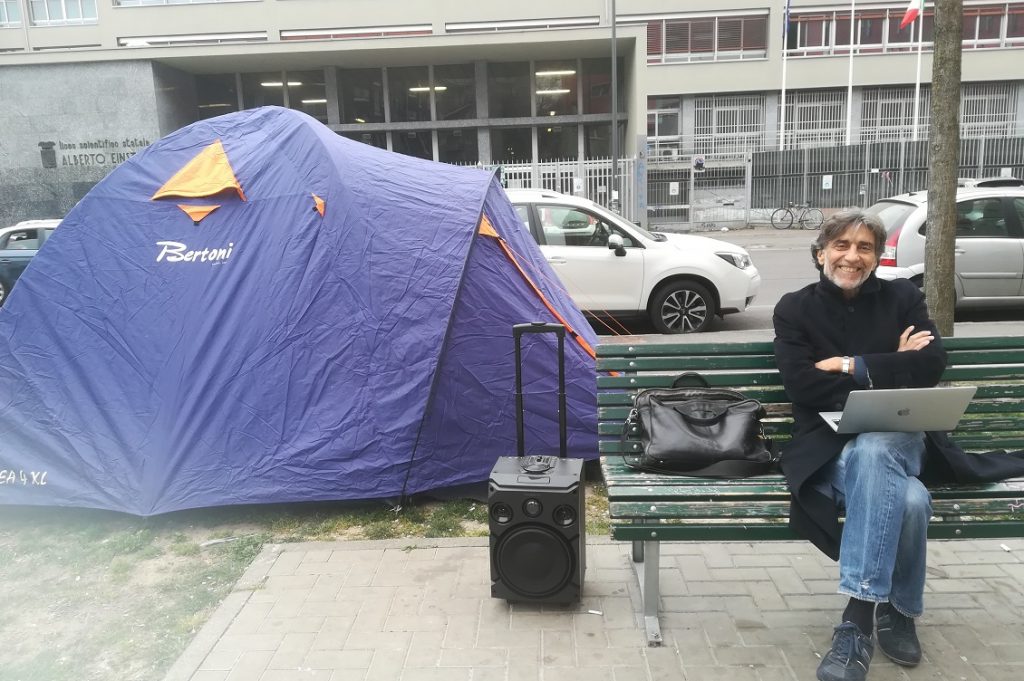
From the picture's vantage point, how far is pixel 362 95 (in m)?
29.3

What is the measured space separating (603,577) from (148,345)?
2972 mm

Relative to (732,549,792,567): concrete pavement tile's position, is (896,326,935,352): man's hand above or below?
above

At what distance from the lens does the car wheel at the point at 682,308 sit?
9117mm

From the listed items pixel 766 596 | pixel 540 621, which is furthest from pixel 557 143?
pixel 540 621

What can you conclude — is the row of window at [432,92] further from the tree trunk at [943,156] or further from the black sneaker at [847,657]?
the black sneaker at [847,657]

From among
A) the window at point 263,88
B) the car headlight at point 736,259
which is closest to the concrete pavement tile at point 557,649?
the car headlight at point 736,259

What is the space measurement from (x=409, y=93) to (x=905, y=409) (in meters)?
28.7

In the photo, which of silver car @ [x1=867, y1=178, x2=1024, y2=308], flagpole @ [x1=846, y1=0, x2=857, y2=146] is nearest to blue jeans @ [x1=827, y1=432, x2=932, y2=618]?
silver car @ [x1=867, y1=178, x2=1024, y2=308]

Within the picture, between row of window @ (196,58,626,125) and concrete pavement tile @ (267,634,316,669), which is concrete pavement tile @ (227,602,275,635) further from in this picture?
row of window @ (196,58,626,125)

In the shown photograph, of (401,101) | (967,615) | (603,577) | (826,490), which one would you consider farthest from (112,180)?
(401,101)

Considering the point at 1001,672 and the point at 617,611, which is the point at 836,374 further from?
the point at 617,611

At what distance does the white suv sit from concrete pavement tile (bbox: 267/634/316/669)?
633 centimetres

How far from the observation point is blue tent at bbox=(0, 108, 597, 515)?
4316mm

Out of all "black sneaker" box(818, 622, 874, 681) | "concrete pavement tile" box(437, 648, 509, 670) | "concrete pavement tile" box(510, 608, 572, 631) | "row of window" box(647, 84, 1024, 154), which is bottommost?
"concrete pavement tile" box(437, 648, 509, 670)
